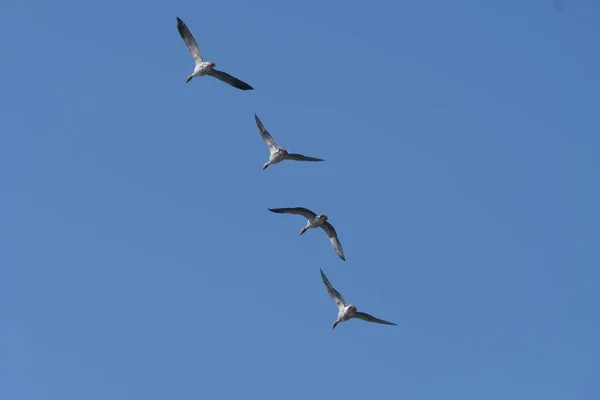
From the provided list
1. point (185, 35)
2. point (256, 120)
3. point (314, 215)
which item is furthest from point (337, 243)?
point (185, 35)

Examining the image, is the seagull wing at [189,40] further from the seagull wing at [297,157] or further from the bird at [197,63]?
the seagull wing at [297,157]

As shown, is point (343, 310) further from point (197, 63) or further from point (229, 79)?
point (197, 63)

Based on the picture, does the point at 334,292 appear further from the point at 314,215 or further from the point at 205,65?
the point at 205,65

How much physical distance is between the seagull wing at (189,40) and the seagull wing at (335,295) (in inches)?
760

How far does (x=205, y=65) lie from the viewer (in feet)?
352

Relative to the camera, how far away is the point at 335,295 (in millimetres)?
114375

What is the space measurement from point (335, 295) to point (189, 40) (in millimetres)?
22929

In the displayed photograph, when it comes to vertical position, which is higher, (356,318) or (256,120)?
(256,120)

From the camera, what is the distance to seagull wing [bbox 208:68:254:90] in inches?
4154

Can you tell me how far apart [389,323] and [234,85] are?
2080 centimetres

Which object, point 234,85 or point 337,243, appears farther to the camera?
point 337,243

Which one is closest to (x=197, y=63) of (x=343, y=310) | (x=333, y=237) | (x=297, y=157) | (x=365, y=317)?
(x=297, y=157)

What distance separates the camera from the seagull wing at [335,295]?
114 metres

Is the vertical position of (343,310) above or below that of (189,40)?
below
